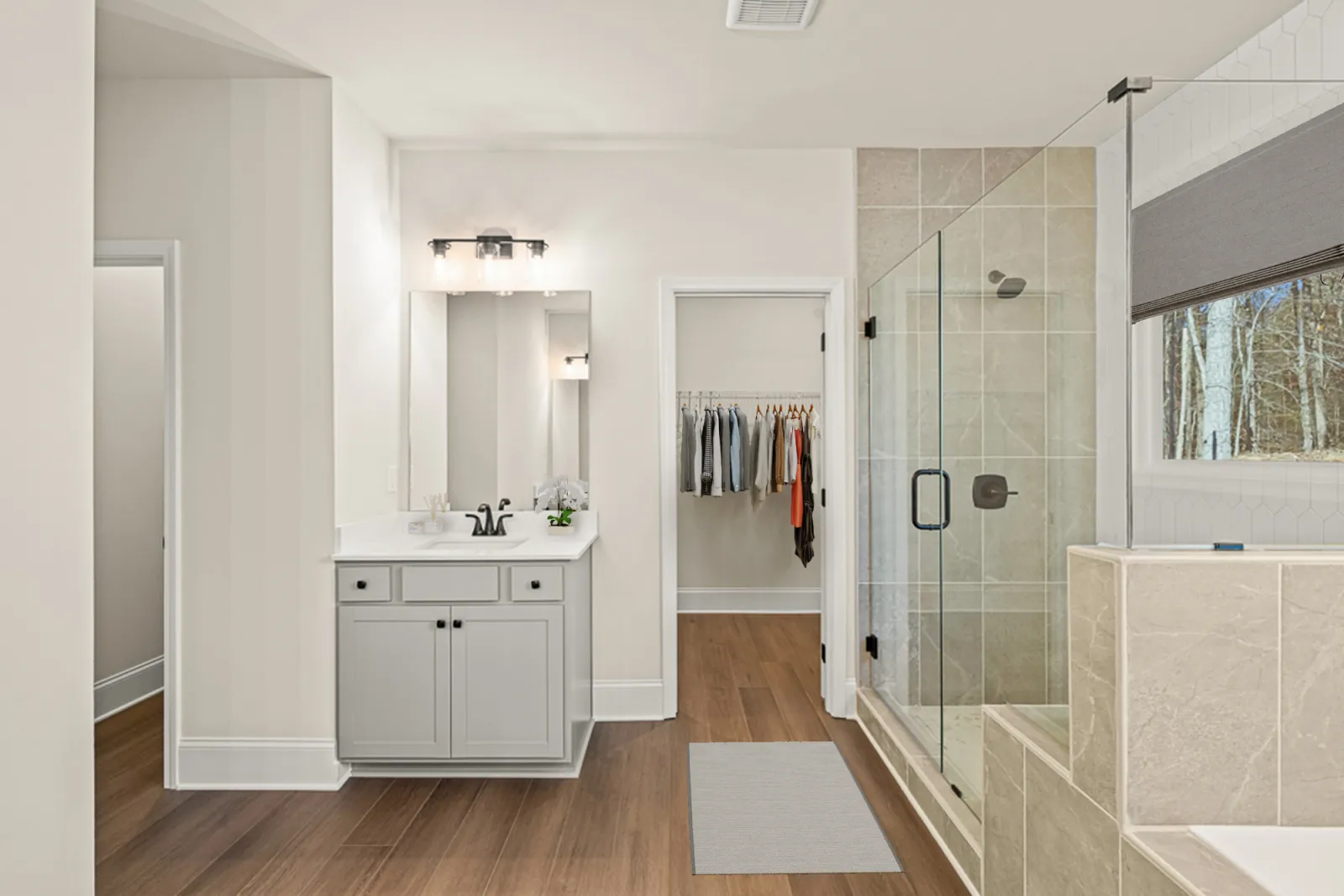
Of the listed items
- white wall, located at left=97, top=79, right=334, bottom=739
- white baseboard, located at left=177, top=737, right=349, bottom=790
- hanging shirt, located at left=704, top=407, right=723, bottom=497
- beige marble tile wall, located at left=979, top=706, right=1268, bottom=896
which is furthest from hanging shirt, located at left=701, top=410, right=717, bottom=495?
beige marble tile wall, located at left=979, top=706, right=1268, bottom=896

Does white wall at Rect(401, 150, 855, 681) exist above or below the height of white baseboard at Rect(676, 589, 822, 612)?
above

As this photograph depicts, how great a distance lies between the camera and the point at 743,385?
5.86m

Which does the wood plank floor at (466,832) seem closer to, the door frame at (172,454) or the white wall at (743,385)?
the door frame at (172,454)

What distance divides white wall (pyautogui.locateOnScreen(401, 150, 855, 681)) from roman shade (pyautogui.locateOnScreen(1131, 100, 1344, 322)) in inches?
88.3

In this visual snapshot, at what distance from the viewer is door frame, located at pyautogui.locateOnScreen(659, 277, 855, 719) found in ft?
12.1

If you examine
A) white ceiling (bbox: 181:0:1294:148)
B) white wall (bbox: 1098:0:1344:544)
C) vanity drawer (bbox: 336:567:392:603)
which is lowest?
vanity drawer (bbox: 336:567:392:603)

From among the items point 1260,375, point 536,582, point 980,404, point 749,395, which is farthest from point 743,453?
point 1260,375

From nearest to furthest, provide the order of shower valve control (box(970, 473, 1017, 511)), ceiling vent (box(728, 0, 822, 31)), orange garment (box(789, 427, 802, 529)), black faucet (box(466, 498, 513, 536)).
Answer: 1. shower valve control (box(970, 473, 1017, 511))
2. ceiling vent (box(728, 0, 822, 31))
3. black faucet (box(466, 498, 513, 536))
4. orange garment (box(789, 427, 802, 529))

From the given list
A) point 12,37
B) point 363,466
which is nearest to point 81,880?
point 12,37

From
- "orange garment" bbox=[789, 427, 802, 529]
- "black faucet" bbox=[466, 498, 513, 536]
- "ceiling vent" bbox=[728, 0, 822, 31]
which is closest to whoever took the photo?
"ceiling vent" bbox=[728, 0, 822, 31]

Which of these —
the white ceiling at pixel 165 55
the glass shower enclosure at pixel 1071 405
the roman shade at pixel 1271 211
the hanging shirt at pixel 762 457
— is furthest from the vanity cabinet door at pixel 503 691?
the hanging shirt at pixel 762 457

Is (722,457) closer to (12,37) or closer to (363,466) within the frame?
(363,466)

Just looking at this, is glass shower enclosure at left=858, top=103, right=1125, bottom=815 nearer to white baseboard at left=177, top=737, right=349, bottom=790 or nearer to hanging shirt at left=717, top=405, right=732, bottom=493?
hanging shirt at left=717, top=405, right=732, bottom=493

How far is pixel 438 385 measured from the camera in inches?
144
